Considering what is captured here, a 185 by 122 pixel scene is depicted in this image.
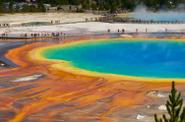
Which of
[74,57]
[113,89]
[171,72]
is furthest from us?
[74,57]

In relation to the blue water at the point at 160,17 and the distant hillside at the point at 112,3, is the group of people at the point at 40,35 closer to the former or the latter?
the blue water at the point at 160,17

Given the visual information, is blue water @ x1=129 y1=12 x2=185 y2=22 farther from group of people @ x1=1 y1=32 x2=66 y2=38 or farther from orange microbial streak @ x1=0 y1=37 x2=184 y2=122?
orange microbial streak @ x1=0 y1=37 x2=184 y2=122

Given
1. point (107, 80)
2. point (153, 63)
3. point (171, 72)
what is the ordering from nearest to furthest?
point (107, 80), point (171, 72), point (153, 63)

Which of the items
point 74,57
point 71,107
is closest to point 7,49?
point 74,57

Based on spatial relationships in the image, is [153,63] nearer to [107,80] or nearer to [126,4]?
[107,80]

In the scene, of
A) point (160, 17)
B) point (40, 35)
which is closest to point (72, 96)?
point (40, 35)

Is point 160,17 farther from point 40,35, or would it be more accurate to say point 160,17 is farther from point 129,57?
point 129,57

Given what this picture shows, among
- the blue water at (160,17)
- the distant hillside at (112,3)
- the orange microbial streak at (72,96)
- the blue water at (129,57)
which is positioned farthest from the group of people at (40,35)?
the distant hillside at (112,3)

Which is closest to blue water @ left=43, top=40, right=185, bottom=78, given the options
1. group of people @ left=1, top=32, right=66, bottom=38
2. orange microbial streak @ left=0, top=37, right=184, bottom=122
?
orange microbial streak @ left=0, top=37, right=184, bottom=122
